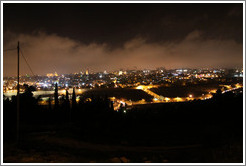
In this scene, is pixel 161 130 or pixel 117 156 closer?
pixel 117 156

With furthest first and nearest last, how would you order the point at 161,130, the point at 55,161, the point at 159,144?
the point at 161,130 → the point at 159,144 → the point at 55,161

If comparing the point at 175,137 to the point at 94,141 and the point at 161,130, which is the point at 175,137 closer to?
the point at 161,130

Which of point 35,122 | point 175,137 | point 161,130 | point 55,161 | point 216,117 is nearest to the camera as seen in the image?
point 55,161

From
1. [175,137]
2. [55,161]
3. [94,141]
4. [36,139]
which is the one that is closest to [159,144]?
[175,137]

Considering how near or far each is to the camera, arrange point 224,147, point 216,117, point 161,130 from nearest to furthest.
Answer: point 224,147
point 161,130
point 216,117

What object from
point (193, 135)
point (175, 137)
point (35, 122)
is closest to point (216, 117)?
point (193, 135)

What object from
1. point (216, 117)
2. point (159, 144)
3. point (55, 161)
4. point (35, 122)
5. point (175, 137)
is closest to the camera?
point (55, 161)

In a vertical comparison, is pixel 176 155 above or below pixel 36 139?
below

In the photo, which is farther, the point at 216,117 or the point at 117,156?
the point at 216,117

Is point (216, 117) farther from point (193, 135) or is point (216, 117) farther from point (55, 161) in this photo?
point (55, 161)
